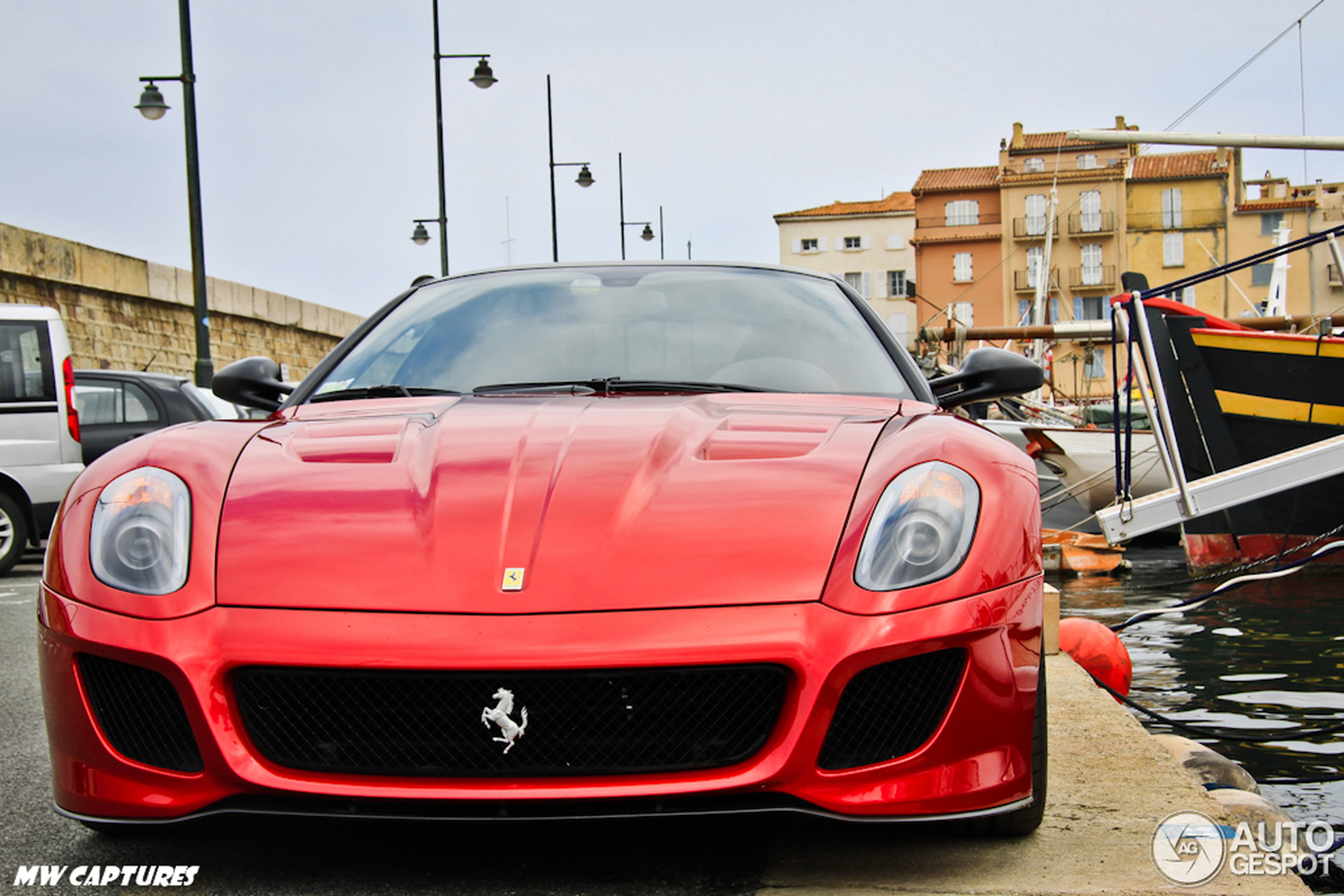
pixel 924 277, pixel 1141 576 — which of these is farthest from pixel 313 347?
pixel 924 277

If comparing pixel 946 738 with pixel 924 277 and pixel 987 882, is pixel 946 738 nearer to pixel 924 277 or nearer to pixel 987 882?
pixel 987 882

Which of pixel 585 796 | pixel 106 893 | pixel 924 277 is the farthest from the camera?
pixel 924 277

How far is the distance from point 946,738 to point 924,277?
7513 cm

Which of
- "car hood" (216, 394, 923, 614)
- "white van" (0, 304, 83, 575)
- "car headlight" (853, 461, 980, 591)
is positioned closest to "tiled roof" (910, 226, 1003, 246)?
"white van" (0, 304, 83, 575)

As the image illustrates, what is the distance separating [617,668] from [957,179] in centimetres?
7780

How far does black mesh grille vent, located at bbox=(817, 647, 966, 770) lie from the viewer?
2.24m

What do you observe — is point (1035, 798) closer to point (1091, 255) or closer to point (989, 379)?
point (989, 379)

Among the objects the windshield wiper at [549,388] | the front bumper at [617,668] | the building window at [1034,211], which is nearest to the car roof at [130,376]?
the windshield wiper at [549,388]

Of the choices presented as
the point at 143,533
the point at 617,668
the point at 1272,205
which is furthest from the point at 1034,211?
the point at 617,668

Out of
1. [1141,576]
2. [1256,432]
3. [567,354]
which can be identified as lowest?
[1141,576]

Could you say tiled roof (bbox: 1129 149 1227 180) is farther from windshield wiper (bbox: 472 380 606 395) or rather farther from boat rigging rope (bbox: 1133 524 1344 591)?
windshield wiper (bbox: 472 380 606 395)

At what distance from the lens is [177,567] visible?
2.42 m

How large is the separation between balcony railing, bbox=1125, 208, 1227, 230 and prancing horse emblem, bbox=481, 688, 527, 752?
74.4 metres

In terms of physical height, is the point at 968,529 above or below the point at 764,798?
above
